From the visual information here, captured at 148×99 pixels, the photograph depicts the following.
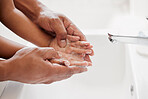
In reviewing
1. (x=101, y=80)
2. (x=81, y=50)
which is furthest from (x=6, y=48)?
(x=101, y=80)

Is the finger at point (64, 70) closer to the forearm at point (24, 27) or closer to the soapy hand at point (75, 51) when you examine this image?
the soapy hand at point (75, 51)

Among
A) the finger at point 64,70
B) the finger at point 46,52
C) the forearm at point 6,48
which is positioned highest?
the forearm at point 6,48

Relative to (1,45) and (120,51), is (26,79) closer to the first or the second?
(1,45)

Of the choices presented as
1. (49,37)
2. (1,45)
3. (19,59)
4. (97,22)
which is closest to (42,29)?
(49,37)

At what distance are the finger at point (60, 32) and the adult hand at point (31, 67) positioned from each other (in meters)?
0.18

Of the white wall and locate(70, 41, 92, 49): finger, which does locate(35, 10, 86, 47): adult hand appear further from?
the white wall

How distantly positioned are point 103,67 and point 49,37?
10.8 inches

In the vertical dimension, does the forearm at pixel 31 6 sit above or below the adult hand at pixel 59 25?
above

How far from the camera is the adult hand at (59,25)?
2.47ft

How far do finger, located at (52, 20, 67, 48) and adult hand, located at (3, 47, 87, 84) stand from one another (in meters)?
0.18

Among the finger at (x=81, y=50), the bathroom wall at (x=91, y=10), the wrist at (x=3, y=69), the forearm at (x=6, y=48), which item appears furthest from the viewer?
the bathroom wall at (x=91, y=10)

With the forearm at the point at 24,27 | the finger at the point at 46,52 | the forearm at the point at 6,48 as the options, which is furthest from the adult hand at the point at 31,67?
the forearm at the point at 24,27

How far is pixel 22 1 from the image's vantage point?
79 centimetres

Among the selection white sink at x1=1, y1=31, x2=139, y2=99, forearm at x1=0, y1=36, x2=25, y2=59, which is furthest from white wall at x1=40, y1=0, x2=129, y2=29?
forearm at x1=0, y1=36, x2=25, y2=59
